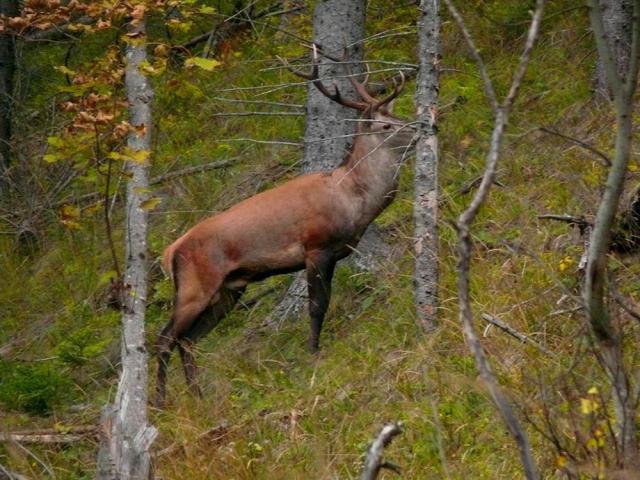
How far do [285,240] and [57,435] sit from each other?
7.24ft

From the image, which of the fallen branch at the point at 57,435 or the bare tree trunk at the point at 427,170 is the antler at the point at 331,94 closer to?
the bare tree trunk at the point at 427,170

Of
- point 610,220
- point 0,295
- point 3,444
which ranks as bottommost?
point 0,295

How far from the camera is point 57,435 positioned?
27.2ft

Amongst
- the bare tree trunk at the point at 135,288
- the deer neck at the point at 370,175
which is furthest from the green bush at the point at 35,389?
the deer neck at the point at 370,175

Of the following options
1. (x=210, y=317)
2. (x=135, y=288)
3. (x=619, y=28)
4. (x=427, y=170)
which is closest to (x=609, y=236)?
(x=135, y=288)

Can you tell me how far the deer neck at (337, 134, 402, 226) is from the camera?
955cm

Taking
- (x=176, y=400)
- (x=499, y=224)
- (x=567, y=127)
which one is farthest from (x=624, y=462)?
(x=567, y=127)

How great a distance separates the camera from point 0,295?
500 inches

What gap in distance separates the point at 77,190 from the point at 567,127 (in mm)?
5475

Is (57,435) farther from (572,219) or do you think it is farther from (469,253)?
(469,253)

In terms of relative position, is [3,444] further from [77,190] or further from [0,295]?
[77,190]

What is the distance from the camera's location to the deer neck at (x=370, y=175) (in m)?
9.55

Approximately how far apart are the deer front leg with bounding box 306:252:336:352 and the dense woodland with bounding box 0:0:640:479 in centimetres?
7

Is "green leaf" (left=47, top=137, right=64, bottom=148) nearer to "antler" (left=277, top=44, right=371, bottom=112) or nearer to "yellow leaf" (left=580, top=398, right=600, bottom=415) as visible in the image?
"antler" (left=277, top=44, right=371, bottom=112)
